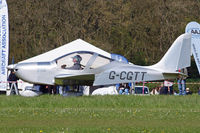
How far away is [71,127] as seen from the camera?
26.3 feet

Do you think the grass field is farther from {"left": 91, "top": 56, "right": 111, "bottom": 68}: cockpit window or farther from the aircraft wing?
{"left": 91, "top": 56, "right": 111, "bottom": 68}: cockpit window

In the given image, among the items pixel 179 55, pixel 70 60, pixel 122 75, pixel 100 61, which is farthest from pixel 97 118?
pixel 179 55

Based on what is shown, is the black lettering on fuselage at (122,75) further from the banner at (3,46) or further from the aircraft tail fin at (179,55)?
the banner at (3,46)

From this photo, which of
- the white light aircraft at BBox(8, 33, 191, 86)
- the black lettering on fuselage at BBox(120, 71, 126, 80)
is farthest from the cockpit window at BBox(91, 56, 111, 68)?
the black lettering on fuselage at BBox(120, 71, 126, 80)

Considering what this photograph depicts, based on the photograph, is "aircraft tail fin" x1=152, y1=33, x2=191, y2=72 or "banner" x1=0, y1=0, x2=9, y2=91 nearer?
"aircraft tail fin" x1=152, y1=33, x2=191, y2=72

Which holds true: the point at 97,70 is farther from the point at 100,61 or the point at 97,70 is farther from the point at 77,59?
the point at 77,59

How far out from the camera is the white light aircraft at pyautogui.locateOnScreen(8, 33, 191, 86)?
1531 cm

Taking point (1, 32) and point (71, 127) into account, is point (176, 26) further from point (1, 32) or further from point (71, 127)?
point (71, 127)

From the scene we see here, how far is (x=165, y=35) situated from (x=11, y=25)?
38.8 ft

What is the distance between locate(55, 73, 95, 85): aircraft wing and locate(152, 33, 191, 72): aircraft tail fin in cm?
286

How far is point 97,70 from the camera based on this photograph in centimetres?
1552

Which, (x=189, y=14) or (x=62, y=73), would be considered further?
(x=189, y=14)

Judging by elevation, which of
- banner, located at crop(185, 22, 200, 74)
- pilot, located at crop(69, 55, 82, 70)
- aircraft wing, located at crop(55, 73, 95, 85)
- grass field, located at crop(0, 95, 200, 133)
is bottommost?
grass field, located at crop(0, 95, 200, 133)

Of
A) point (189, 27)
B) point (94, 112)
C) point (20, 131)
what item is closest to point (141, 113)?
point (94, 112)
